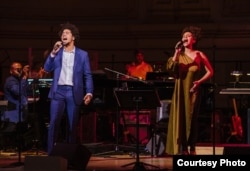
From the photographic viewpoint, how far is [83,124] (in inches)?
530

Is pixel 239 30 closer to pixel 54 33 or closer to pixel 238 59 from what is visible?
pixel 238 59

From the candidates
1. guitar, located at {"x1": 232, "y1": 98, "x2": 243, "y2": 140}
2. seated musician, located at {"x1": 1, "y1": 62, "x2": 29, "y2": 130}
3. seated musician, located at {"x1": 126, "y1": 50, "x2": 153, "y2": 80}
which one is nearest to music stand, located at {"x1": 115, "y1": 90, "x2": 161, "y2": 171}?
seated musician, located at {"x1": 1, "y1": 62, "x2": 29, "y2": 130}

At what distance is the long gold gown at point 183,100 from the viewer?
972 cm

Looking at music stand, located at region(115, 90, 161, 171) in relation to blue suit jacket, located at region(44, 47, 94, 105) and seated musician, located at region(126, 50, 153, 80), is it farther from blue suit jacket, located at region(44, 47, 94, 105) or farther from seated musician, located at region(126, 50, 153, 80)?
seated musician, located at region(126, 50, 153, 80)

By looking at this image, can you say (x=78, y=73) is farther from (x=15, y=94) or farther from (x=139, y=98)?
(x=15, y=94)

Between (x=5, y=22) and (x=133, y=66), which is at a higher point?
(x=5, y=22)

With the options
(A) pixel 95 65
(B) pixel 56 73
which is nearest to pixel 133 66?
(A) pixel 95 65

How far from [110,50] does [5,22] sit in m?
3.01

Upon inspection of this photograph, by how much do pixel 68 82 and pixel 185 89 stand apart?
1.76 meters

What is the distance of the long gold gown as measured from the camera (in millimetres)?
9719

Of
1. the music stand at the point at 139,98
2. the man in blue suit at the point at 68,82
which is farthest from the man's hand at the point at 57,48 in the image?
the music stand at the point at 139,98

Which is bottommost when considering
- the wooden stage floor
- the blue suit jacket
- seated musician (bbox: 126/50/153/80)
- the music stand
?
the wooden stage floor

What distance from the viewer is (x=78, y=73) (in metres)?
9.25

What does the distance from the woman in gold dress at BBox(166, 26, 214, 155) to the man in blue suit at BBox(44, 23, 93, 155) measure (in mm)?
1316
